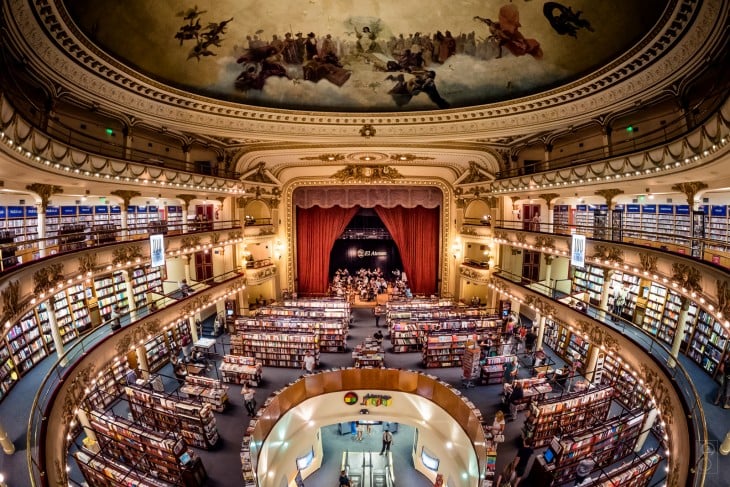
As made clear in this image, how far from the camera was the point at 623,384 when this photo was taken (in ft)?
32.2

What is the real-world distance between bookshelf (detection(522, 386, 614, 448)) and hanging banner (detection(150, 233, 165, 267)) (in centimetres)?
1059

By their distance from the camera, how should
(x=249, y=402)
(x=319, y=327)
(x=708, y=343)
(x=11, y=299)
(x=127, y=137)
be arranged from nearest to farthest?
(x=11, y=299)
(x=708, y=343)
(x=249, y=402)
(x=127, y=137)
(x=319, y=327)

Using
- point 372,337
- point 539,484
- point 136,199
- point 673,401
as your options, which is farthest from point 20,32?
point 673,401

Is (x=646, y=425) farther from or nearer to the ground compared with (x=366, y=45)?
nearer to the ground

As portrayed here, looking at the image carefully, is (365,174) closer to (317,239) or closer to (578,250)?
(317,239)

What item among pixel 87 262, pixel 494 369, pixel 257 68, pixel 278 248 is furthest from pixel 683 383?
pixel 278 248

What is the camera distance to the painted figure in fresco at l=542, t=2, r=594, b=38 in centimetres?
910

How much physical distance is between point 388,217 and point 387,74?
8.73 meters

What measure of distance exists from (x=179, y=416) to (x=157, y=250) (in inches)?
183

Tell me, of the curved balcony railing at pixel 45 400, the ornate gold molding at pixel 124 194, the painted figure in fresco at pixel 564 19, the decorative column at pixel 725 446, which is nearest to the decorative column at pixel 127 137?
the ornate gold molding at pixel 124 194

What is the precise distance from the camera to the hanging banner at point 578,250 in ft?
31.7

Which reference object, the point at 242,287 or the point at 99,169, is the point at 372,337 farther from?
the point at 99,169

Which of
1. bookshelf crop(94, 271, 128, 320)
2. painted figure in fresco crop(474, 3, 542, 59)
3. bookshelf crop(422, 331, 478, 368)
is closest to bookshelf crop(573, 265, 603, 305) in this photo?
bookshelf crop(422, 331, 478, 368)

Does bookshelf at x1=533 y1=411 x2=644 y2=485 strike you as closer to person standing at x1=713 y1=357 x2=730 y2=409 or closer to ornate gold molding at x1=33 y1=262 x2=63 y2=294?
person standing at x1=713 y1=357 x2=730 y2=409
